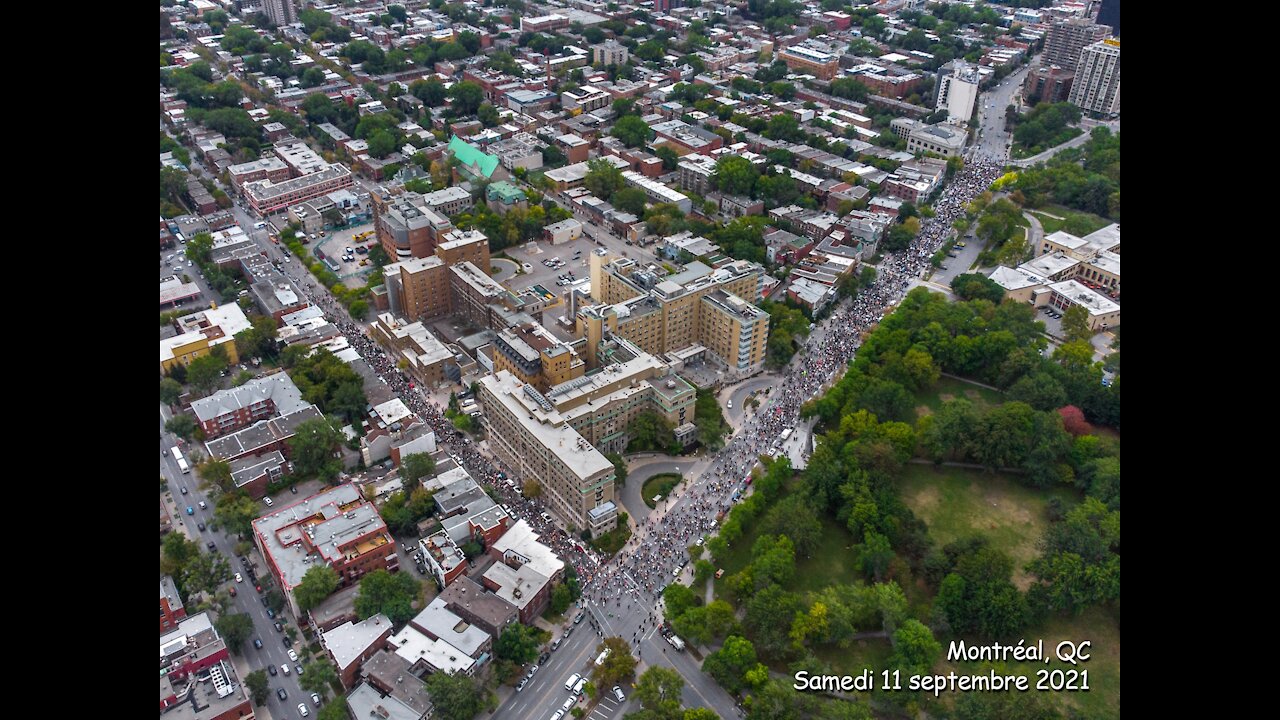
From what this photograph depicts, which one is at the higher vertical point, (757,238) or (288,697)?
(757,238)

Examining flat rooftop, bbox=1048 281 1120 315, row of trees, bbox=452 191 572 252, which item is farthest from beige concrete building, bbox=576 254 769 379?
flat rooftop, bbox=1048 281 1120 315

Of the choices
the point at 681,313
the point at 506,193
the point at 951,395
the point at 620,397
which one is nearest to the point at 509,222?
the point at 506,193

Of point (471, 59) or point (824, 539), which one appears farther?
point (471, 59)

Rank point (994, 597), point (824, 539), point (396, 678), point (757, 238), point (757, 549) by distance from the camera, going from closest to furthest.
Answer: point (396, 678) < point (994, 597) < point (757, 549) < point (824, 539) < point (757, 238)

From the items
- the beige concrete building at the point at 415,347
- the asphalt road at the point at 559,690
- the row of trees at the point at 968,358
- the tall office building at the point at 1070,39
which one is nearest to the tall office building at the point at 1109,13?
the tall office building at the point at 1070,39

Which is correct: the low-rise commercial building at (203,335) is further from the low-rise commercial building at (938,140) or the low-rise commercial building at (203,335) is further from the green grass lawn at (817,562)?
the low-rise commercial building at (938,140)

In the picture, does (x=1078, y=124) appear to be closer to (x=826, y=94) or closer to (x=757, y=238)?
(x=826, y=94)

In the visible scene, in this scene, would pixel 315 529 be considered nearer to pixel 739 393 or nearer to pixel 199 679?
pixel 199 679

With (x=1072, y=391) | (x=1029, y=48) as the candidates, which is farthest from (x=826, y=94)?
(x=1072, y=391)
